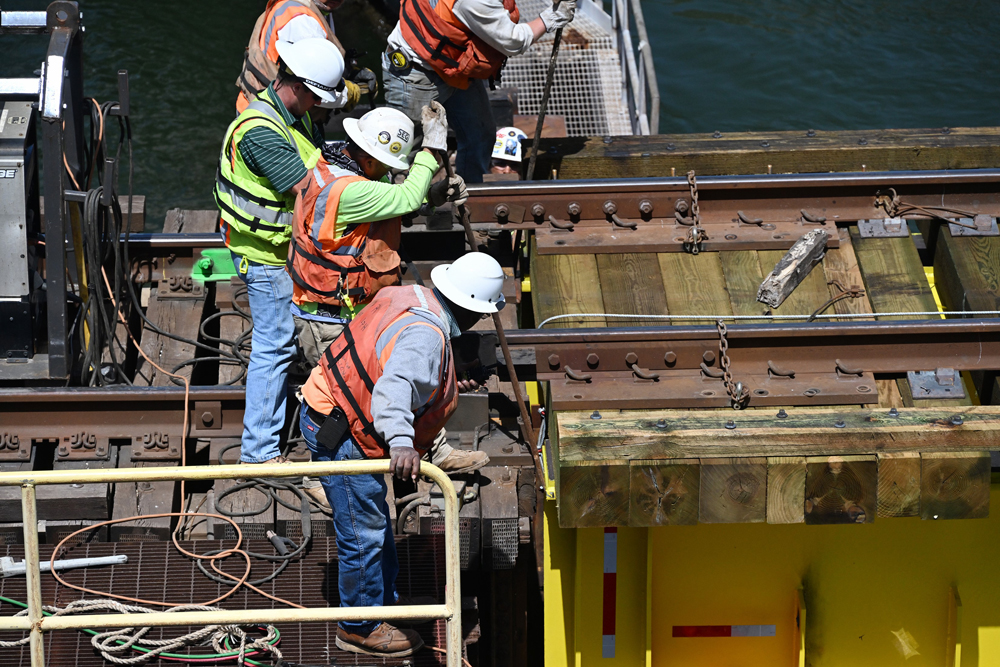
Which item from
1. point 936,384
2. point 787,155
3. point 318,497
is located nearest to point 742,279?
point 936,384

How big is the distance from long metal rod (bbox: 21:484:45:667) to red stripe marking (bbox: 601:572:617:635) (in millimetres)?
2427

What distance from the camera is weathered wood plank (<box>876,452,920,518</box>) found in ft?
15.0

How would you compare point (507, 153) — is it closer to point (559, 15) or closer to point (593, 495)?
point (559, 15)

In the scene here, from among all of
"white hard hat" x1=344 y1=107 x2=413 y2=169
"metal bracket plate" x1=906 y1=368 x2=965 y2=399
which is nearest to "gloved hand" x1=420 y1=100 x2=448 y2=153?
"white hard hat" x1=344 y1=107 x2=413 y2=169

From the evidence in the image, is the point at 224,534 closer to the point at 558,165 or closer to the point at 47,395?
the point at 47,395

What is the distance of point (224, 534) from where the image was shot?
5.37 metres

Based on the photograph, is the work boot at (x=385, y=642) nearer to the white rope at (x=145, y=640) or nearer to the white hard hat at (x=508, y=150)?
the white rope at (x=145, y=640)

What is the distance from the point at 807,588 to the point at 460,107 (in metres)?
4.12

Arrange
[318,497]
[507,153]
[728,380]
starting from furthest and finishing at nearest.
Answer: [507,153]
[728,380]
[318,497]

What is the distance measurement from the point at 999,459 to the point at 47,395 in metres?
4.81

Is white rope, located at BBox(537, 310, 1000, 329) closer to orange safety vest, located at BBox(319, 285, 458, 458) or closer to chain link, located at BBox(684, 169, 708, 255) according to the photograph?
chain link, located at BBox(684, 169, 708, 255)

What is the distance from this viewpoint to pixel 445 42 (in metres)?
7.00

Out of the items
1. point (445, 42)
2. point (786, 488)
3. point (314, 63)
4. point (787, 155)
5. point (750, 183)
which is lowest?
point (786, 488)

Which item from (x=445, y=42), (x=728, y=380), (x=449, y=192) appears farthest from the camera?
(x=445, y=42)
